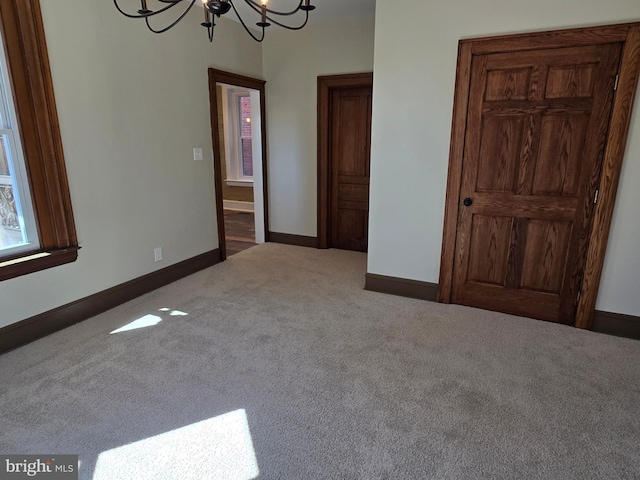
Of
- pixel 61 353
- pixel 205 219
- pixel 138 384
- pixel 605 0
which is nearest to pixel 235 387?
pixel 138 384

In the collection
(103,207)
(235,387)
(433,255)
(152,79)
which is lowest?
(235,387)

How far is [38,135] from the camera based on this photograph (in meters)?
2.62

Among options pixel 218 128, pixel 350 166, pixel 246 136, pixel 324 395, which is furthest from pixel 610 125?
pixel 246 136

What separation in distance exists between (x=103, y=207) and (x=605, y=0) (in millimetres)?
3889

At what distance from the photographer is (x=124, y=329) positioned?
9.49 feet

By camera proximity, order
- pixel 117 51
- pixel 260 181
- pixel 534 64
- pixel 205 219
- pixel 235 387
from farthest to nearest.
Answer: pixel 260 181
pixel 205 219
pixel 117 51
pixel 534 64
pixel 235 387

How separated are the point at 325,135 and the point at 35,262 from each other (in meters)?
3.23

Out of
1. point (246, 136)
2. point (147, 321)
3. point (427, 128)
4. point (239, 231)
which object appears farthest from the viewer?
point (246, 136)

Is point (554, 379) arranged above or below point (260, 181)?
below

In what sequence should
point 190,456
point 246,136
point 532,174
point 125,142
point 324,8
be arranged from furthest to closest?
point 246,136, point 324,8, point 125,142, point 532,174, point 190,456

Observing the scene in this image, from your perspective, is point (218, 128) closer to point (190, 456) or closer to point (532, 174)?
point (532, 174)

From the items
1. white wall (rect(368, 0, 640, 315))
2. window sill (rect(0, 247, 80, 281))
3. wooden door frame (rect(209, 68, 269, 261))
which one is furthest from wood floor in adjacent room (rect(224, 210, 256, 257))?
white wall (rect(368, 0, 640, 315))

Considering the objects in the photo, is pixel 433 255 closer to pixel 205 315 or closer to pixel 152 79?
pixel 205 315

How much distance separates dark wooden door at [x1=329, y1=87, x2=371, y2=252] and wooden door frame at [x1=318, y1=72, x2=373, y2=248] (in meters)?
0.07
